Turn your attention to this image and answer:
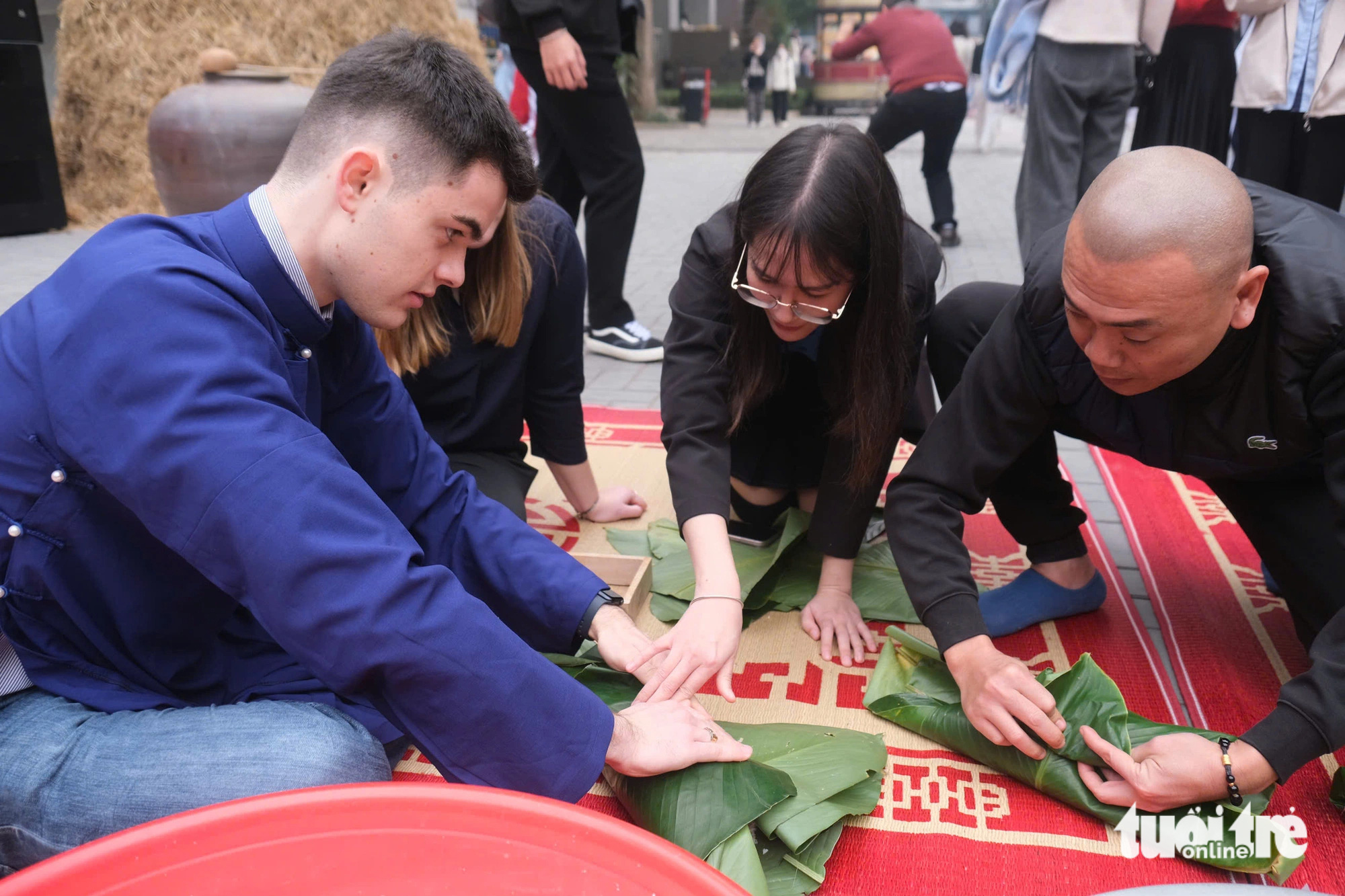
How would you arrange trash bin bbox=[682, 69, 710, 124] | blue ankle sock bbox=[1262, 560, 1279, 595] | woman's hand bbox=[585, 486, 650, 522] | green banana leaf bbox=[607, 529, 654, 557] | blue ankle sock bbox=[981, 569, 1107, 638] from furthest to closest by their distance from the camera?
trash bin bbox=[682, 69, 710, 124] < woman's hand bbox=[585, 486, 650, 522] < green banana leaf bbox=[607, 529, 654, 557] < blue ankle sock bbox=[1262, 560, 1279, 595] < blue ankle sock bbox=[981, 569, 1107, 638]

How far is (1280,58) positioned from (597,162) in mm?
2277

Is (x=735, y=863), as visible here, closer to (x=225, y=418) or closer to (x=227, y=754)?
(x=227, y=754)

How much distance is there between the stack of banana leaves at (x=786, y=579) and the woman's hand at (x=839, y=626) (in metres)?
0.07

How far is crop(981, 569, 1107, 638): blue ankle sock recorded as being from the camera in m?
2.16

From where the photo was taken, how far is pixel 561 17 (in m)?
3.61

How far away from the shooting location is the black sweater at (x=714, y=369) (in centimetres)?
201

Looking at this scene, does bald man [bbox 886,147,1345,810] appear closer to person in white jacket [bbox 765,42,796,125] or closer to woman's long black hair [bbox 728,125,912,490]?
woman's long black hair [bbox 728,125,912,490]

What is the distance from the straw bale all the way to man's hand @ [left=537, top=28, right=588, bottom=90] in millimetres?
4184

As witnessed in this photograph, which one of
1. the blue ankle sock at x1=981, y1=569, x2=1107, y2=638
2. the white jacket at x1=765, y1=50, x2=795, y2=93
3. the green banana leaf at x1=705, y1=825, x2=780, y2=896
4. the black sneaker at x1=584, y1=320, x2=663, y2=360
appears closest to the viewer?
the green banana leaf at x1=705, y1=825, x2=780, y2=896

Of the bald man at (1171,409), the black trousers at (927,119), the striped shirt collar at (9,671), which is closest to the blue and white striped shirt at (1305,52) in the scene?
the bald man at (1171,409)

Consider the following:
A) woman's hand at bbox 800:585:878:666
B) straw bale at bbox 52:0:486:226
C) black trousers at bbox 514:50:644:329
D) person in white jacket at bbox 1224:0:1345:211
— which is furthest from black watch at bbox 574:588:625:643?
straw bale at bbox 52:0:486:226

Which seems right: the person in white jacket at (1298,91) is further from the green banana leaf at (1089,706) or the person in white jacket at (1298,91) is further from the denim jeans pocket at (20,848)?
the denim jeans pocket at (20,848)

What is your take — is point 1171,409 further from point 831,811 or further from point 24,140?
point 24,140

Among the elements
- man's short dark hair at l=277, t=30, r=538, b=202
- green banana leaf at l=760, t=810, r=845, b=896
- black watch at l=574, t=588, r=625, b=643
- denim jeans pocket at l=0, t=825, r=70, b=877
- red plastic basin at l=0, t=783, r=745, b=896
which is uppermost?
man's short dark hair at l=277, t=30, r=538, b=202
